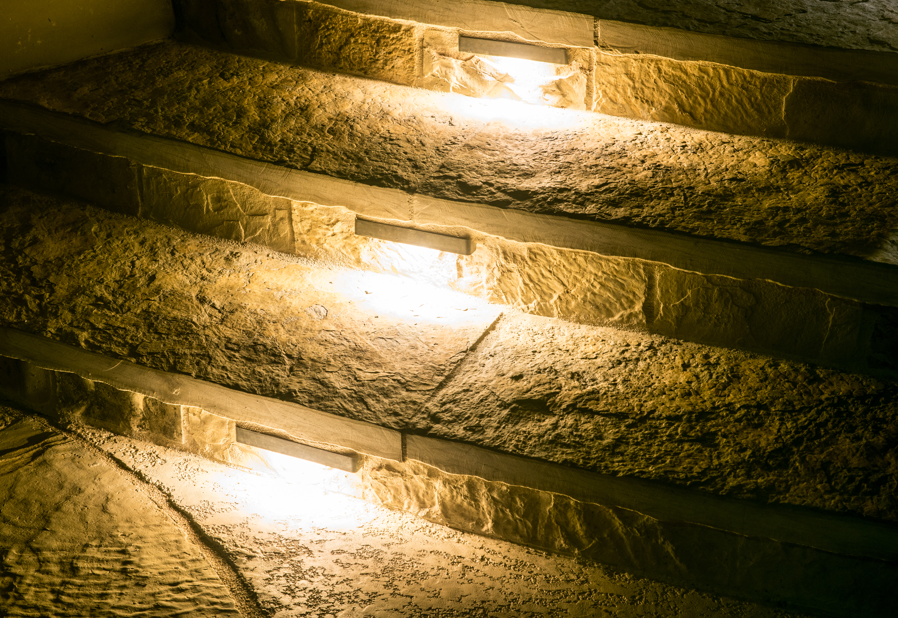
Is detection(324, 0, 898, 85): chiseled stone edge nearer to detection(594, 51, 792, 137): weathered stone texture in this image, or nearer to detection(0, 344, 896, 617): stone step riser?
detection(594, 51, 792, 137): weathered stone texture

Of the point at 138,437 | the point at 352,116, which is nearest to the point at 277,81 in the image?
the point at 352,116

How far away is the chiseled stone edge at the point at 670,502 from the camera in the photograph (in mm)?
1397

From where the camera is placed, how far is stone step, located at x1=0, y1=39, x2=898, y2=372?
171 centimetres

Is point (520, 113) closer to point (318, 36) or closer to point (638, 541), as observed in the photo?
point (318, 36)

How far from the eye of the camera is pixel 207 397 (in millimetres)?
1755

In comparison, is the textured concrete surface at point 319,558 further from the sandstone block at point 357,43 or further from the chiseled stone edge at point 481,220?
the sandstone block at point 357,43

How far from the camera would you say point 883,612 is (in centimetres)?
145

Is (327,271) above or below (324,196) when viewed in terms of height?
below

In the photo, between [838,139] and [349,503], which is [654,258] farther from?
[349,503]

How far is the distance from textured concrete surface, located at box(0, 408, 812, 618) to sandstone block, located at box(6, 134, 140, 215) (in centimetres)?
82

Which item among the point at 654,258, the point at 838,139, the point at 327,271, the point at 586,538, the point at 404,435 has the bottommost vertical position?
Answer: the point at 586,538

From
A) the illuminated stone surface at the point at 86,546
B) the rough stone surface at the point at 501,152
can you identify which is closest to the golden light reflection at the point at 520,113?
the rough stone surface at the point at 501,152

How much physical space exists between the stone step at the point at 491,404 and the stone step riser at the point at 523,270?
5 centimetres

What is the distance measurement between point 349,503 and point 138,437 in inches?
25.6
